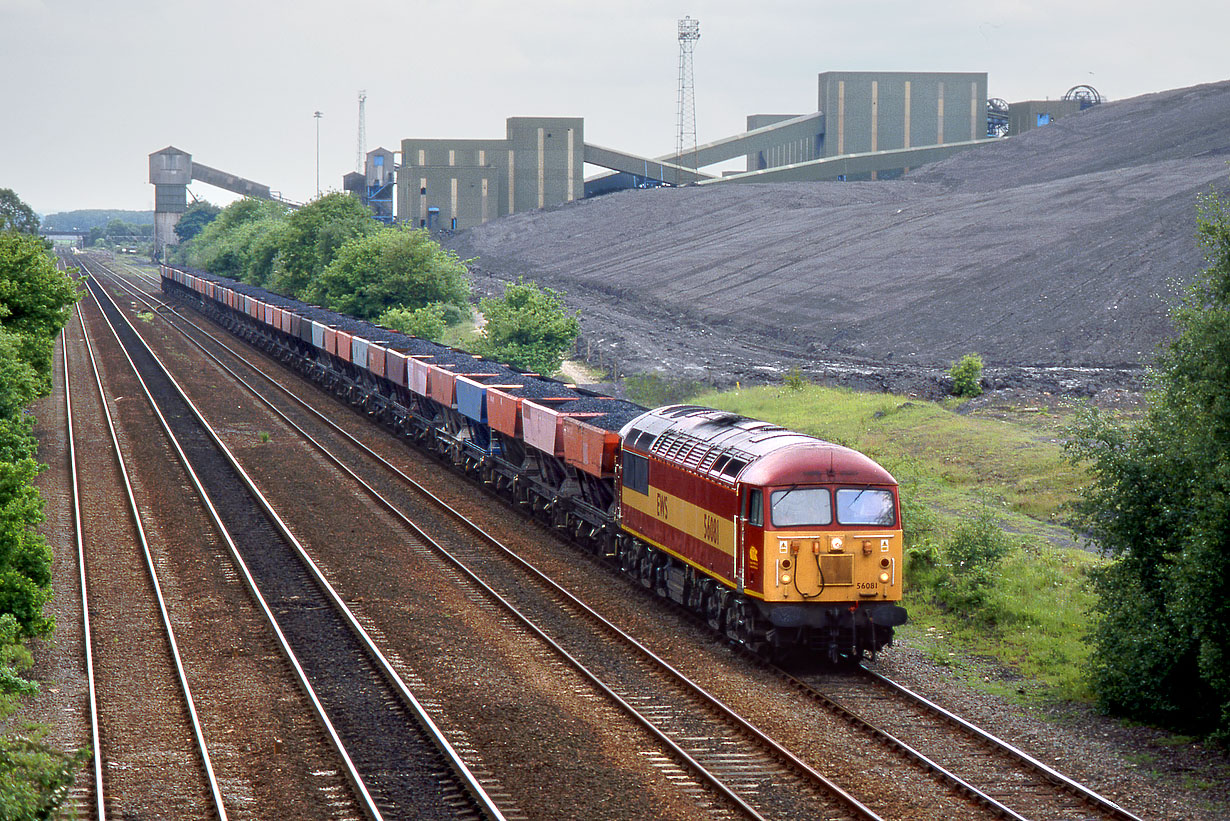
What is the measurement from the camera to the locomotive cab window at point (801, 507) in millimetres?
18391

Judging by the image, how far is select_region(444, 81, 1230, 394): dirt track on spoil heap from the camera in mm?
58312

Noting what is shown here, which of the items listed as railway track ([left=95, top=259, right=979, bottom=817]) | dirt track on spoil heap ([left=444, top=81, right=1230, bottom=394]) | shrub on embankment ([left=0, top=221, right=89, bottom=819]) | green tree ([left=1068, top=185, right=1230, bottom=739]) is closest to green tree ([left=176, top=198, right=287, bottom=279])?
dirt track on spoil heap ([left=444, top=81, right=1230, bottom=394])

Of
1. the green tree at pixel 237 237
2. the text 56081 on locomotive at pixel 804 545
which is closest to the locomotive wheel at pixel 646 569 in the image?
the text 56081 on locomotive at pixel 804 545

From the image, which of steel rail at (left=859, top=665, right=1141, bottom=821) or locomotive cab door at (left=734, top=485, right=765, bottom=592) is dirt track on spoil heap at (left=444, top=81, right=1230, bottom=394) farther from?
steel rail at (left=859, top=665, right=1141, bottom=821)

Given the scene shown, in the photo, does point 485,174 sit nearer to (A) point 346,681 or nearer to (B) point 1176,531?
(A) point 346,681

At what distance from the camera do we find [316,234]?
287ft

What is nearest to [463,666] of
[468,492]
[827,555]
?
[827,555]

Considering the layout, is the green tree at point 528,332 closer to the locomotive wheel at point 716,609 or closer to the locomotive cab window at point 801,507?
the locomotive wheel at point 716,609

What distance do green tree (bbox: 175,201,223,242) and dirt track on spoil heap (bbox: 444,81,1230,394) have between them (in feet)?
242

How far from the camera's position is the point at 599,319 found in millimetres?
76750

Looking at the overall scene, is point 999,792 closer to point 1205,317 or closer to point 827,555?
point 827,555

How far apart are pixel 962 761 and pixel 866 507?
4.61 meters

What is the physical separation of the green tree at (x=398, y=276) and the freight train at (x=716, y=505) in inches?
1356

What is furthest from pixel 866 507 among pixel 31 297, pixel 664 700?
pixel 31 297
